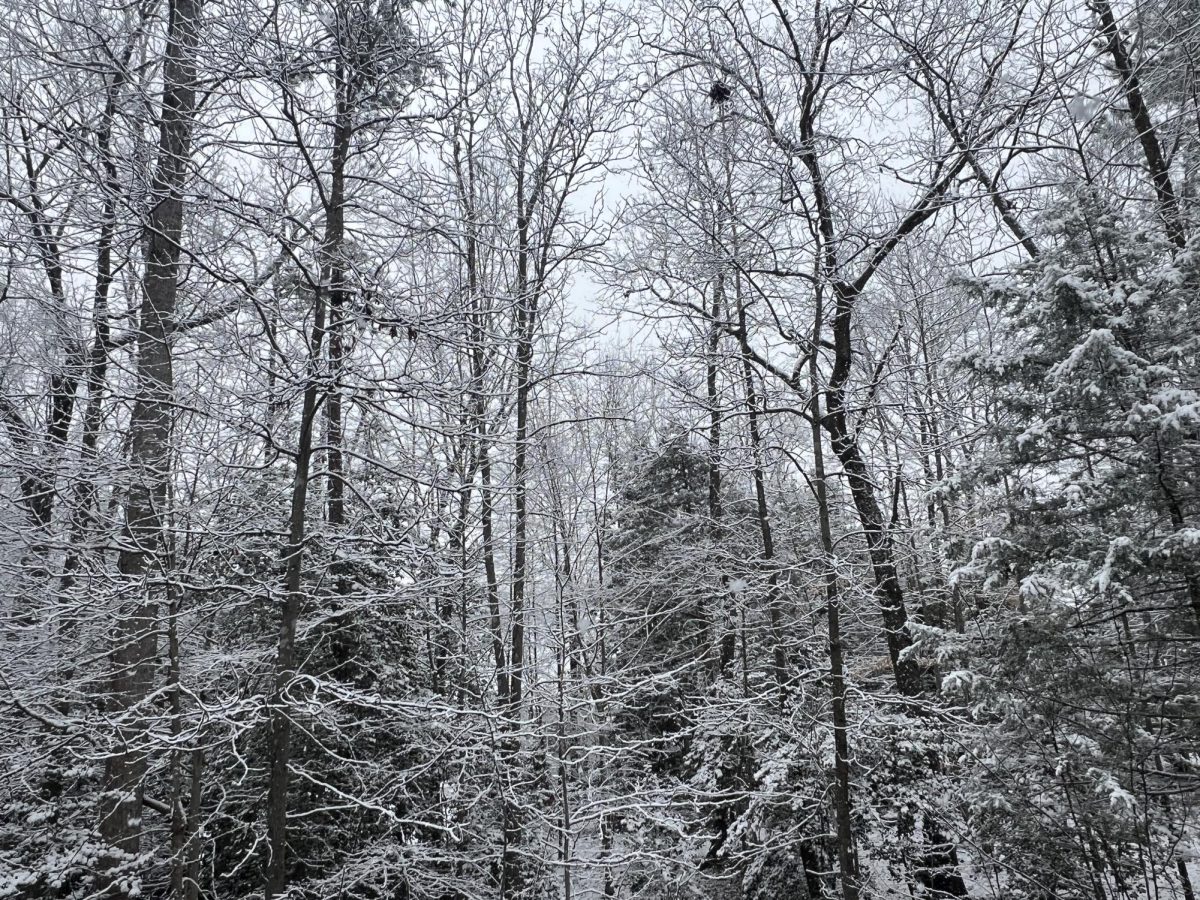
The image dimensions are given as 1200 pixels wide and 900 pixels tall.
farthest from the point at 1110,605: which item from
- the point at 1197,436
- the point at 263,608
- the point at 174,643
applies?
the point at 263,608

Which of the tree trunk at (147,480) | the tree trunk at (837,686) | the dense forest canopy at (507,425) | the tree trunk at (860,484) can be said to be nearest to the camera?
the dense forest canopy at (507,425)

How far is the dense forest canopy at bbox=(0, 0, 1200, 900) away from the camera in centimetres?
378

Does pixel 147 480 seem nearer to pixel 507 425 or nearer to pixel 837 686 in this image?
pixel 507 425

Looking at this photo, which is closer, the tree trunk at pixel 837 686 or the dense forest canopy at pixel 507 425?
the dense forest canopy at pixel 507 425

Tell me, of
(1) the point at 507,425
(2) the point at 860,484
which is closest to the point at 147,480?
(1) the point at 507,425

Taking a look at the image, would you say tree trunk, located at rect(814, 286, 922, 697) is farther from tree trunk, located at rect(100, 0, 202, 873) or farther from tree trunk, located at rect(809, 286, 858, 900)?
tree trunk, located at rect(100, 0, 202, 873)

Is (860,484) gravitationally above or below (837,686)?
above

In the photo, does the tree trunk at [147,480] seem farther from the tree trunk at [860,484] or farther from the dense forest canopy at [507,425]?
the tree trunk at [860,484]

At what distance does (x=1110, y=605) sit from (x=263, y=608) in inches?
321

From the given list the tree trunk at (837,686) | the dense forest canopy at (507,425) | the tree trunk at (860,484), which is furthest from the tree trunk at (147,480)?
the tree trunk at (860,484)

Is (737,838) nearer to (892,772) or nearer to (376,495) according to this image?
(892,772)

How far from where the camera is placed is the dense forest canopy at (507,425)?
3.78 meters

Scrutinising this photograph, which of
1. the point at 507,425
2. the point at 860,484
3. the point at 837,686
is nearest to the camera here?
the point at 837,686

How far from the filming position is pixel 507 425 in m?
6.69
